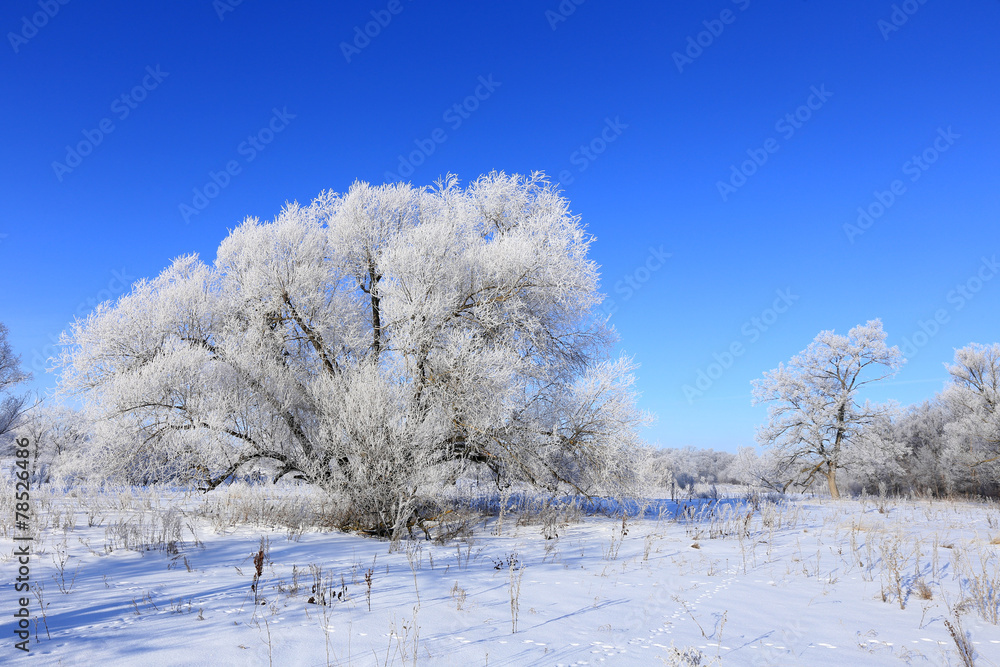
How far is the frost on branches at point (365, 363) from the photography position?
9117 millimetres

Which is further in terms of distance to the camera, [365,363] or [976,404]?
[976,404]

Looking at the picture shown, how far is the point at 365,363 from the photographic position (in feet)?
32.3

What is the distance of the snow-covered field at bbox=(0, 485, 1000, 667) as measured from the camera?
3268mm

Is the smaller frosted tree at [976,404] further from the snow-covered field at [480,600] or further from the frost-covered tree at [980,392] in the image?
the snow-covered field at [480,600]

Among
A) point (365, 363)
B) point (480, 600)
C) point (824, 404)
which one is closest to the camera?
point (480, 600)

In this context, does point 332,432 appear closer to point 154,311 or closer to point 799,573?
point 154,311

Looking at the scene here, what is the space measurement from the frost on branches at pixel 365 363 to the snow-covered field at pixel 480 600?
2042 mm

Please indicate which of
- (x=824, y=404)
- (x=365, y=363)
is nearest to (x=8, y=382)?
(x=365, y=363)

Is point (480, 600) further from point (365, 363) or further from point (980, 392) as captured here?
point (980, 392)

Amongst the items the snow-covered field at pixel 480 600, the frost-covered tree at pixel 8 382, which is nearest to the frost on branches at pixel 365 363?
the snow-covered field at pixel 480 600

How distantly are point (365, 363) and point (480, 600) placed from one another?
6.09 metres

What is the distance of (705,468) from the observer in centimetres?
6644

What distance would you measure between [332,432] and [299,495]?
1505 millimetres

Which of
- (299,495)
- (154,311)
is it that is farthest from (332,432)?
(154,311)
